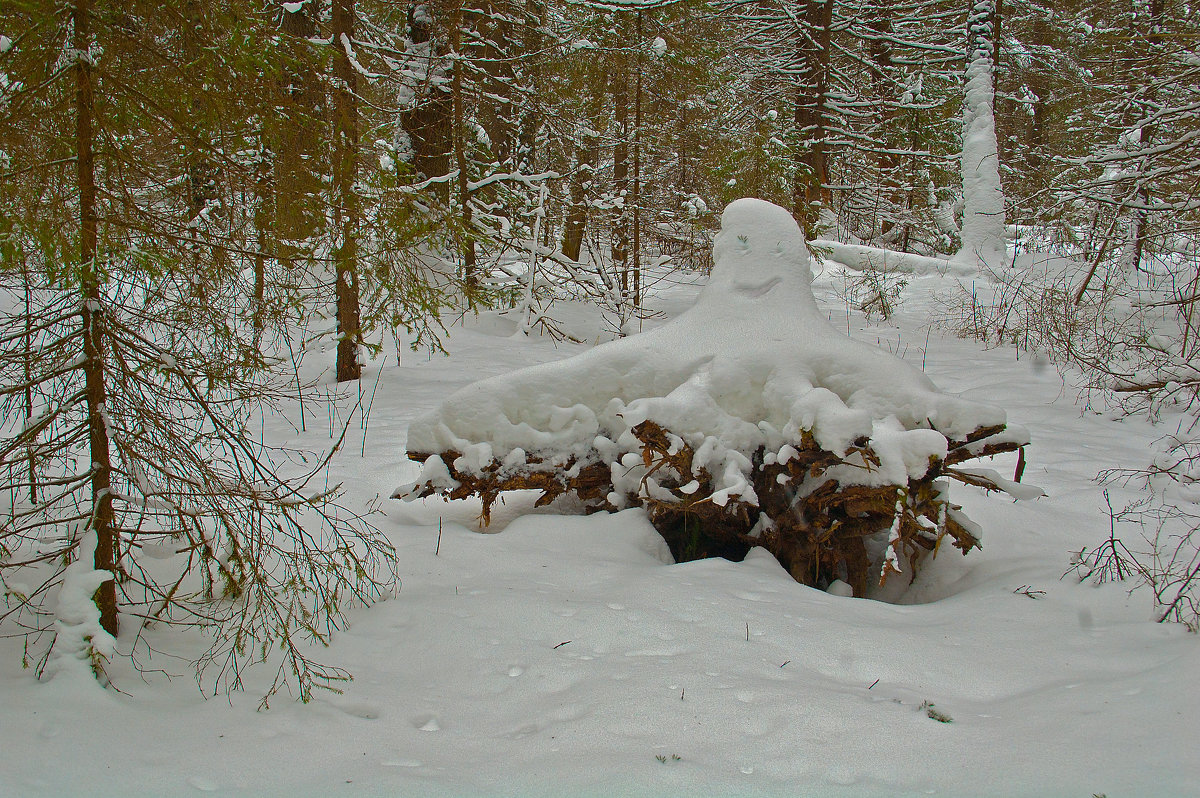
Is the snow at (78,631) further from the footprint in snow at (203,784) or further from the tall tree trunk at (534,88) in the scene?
the tall tree trunk at (534,88)

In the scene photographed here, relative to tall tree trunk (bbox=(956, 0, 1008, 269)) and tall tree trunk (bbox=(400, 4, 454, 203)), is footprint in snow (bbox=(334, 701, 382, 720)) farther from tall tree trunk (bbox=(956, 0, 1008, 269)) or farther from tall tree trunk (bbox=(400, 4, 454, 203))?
tall tree trunk (bbox=(956, 0, 1008, 269))

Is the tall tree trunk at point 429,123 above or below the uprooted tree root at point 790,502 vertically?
above

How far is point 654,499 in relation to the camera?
4.27m

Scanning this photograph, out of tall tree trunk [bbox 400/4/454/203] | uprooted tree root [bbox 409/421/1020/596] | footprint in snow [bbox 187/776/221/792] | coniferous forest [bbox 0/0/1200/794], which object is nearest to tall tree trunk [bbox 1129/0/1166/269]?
coniferous forest [bbox 0/0/1200/794]

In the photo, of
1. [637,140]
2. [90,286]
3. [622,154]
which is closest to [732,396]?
[90,286]

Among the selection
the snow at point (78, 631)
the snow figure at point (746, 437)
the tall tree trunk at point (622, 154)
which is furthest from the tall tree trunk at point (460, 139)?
the snow at point (78, 631)

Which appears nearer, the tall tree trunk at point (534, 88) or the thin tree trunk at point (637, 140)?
the thin tree trunk at point (637, 140)

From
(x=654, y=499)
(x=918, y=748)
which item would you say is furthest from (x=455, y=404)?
(x=918, y=748)

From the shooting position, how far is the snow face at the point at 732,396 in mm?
4016

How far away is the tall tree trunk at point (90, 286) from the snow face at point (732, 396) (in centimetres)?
203

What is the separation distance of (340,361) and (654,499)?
212 inches

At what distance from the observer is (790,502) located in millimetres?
4316

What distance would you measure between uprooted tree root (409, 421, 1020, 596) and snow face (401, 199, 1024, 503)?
0.24 feet

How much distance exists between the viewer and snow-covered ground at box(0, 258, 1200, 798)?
6.99 feet
